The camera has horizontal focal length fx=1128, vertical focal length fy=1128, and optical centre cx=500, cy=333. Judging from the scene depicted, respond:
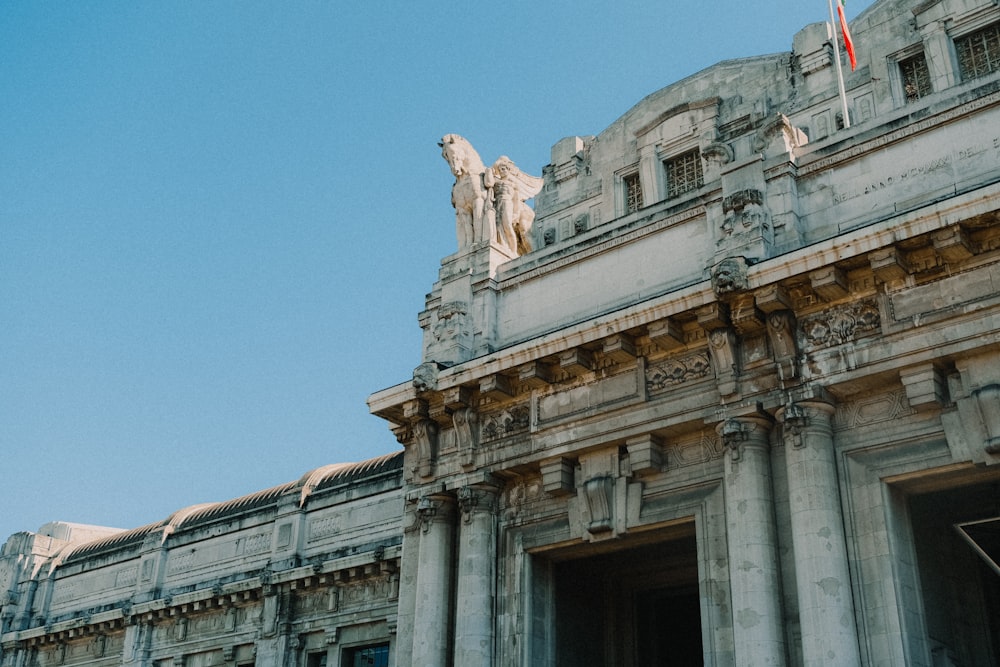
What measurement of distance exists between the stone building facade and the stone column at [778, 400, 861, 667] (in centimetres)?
4

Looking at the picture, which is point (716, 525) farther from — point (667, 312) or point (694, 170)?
point (694, 170)

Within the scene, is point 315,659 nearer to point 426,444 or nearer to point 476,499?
point 426,444

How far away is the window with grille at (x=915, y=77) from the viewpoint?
22688mm

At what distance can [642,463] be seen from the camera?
19328mm

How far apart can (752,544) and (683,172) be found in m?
10.8

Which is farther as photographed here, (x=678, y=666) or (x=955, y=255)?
(x=678, y=666)

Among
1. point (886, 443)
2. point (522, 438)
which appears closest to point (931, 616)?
point (886, 443)

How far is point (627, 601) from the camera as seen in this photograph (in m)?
22.7

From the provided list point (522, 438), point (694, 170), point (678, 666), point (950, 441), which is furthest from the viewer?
point (694, 170)

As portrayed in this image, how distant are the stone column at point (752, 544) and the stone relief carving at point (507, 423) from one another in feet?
14.1

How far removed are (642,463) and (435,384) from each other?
4599mm

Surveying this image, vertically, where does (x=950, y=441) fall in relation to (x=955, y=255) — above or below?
below

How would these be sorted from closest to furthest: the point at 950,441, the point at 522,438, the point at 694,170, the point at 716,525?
the point at 950,441 < the point at 716,525 < the point at 522,438 < the point at 694,170

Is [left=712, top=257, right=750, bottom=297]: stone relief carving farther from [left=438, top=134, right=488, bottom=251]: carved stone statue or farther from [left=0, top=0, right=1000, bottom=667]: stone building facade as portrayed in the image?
[left=438, top=134, right=488, bottom=251]: carved stone statue
